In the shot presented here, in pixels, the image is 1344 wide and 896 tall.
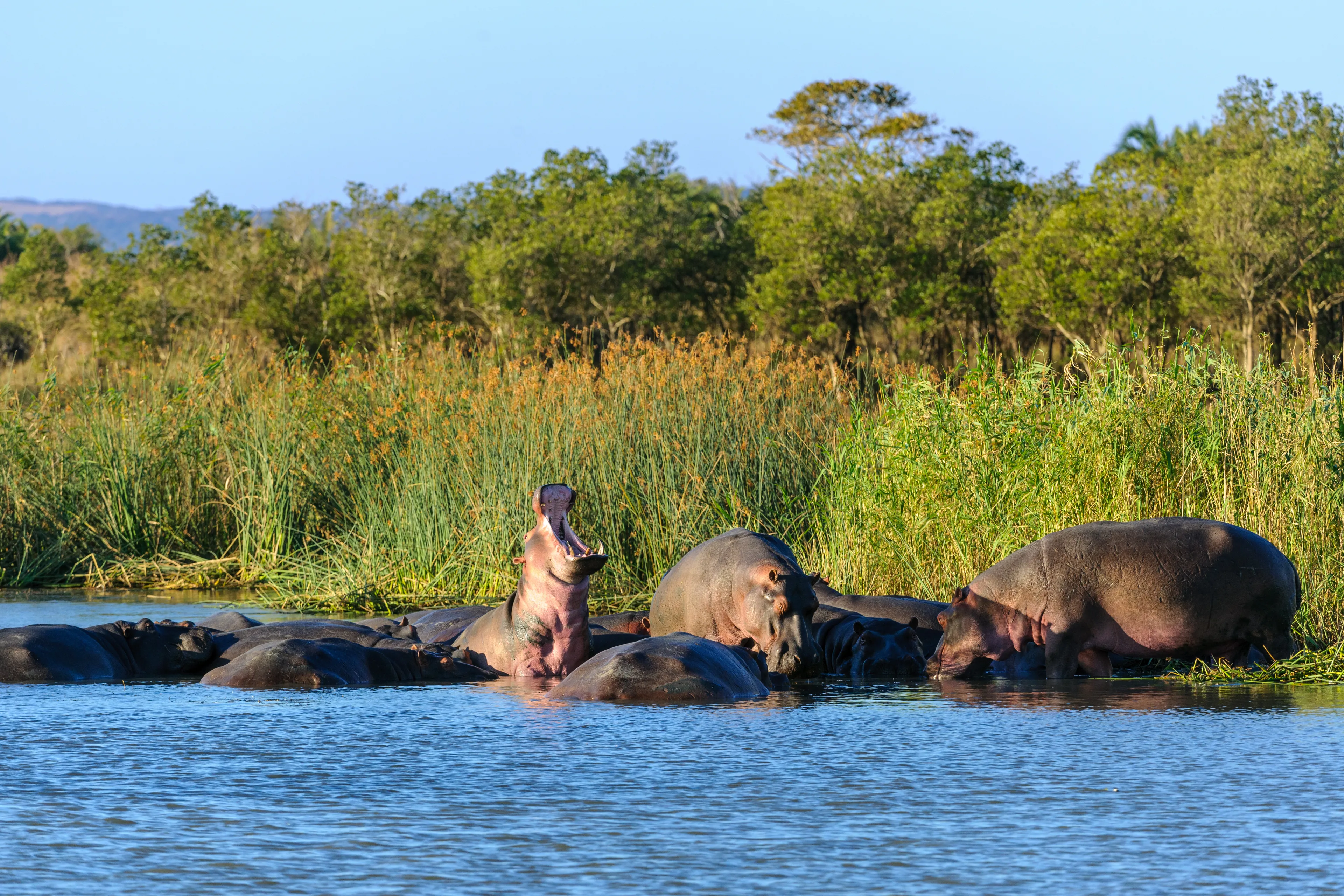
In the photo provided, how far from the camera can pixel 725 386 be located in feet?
38.4

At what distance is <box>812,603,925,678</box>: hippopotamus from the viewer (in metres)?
7.68

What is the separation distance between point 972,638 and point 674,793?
3.18m

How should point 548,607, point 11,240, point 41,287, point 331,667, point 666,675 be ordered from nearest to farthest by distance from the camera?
point 666,675 → point 331,667 → point 548,607 → point 41,287 → point 11,240

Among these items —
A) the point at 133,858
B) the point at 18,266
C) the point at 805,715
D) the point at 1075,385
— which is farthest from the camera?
the point at 18,266

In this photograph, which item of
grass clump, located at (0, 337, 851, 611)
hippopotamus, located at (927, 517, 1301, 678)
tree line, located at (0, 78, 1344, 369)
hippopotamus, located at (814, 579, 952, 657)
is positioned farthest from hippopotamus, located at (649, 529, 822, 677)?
tree line, located at (0, 78, 1344, 369)

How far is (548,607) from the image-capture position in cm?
752

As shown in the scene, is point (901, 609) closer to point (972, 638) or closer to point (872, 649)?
point (872, 649)

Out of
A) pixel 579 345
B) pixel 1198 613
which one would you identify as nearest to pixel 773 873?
pixel 1198 613

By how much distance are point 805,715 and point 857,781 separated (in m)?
1.39

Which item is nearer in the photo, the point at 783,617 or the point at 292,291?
the point at 783,617

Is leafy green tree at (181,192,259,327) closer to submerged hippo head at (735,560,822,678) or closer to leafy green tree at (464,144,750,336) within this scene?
leafy green tree at (464,144,750,336)

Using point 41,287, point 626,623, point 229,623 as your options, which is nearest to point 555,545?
point 626,623

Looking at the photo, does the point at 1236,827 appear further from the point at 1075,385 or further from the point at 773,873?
the point at 1075,385

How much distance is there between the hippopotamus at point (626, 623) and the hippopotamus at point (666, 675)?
1.86 meters
